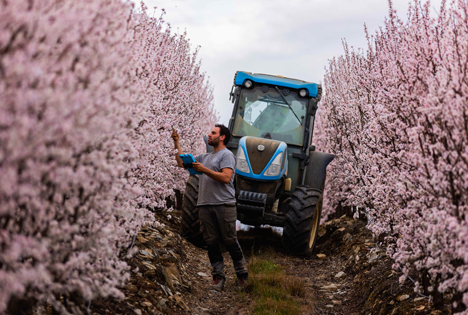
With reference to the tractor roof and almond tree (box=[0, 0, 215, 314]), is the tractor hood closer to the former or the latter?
the tractor roof

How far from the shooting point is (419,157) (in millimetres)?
3461

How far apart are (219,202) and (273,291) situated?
4.43 feet

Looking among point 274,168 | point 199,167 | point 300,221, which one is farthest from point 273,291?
point 274,168

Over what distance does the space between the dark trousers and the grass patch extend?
288 millimetres

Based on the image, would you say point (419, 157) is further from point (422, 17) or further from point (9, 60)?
point (9, 60)

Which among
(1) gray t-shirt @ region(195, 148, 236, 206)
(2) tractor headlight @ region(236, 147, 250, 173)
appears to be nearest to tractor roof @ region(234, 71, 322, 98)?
(2) tractor headlight @ region(236, 147, 250, 173)

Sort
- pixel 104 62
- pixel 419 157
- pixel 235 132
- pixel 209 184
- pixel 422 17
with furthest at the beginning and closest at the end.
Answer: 1. pixel 235 132
2. pixel 209 184
3. pixel 422 17
4. pixel 419 157
5. pixel 104 62

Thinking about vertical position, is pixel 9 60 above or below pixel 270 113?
below

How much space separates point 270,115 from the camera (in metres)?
8.69

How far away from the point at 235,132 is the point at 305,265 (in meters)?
2.83

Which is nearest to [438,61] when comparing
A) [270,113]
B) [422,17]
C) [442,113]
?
[442,113]

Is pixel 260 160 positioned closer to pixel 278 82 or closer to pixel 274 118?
pixel 274 118

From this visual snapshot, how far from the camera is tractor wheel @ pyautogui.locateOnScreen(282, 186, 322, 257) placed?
25.5 feet

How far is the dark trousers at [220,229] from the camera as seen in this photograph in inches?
233
